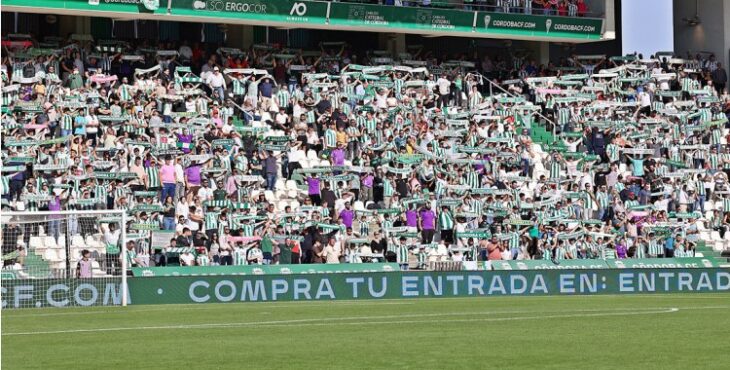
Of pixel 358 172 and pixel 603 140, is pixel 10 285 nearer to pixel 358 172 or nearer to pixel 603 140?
pixel 358 172

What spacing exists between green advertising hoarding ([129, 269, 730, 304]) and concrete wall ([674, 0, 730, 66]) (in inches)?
858

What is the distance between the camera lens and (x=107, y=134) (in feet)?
112

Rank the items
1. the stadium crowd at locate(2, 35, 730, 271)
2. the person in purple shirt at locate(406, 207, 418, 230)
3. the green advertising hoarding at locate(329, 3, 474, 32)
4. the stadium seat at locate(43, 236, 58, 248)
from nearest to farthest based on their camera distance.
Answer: the stadium seat at locate(43, 236, 58, 248), the stadium crowd at locate(2, 35, 730, 271), the person in purple shirt at locate(406, 207, 418, 230), the green advertising hoarding at locate(329, 3, 474, 32)

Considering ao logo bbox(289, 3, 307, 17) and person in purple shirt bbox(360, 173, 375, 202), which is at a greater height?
ao logo bbox(289, 3, 307, 17)

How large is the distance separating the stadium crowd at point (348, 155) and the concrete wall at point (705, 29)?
6.03 metres

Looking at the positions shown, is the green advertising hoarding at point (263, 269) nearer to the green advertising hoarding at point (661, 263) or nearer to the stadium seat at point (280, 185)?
the stadium seat at point (280, 185)

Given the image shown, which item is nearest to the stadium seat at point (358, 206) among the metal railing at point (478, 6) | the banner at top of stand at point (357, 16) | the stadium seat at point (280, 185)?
the stadium seat at point (280, 185)

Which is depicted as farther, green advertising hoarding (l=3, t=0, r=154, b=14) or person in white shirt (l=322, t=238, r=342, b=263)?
green advertising hoarding (l=3, t=0, r=154, b=14)

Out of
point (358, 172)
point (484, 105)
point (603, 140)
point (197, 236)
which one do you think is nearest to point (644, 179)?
point (603, 140)

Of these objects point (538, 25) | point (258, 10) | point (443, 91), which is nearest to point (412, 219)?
point (443, 91)

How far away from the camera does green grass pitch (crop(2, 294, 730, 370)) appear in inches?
472

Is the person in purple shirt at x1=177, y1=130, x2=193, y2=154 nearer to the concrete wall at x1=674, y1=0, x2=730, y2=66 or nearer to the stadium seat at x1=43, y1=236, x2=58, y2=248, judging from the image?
the stadium seat at x1=43, y1=236, x2=58, y2=248

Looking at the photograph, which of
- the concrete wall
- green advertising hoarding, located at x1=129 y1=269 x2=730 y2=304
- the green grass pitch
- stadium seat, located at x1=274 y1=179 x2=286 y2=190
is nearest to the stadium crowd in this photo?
stadium seat, located at x1=274 y1=179 x2=286 y2=190

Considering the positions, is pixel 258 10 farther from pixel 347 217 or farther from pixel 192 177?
pixel 347 217
